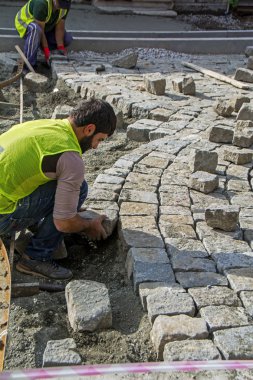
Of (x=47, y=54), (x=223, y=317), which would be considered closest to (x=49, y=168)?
(x=223, y=317)

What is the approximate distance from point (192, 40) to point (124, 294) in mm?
8290

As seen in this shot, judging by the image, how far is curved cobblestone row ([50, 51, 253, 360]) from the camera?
348cm

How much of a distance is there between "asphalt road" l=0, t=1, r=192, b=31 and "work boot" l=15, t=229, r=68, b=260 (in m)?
9.07

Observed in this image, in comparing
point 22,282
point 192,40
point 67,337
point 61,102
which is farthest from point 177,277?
point 192,40

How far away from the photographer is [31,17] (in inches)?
384

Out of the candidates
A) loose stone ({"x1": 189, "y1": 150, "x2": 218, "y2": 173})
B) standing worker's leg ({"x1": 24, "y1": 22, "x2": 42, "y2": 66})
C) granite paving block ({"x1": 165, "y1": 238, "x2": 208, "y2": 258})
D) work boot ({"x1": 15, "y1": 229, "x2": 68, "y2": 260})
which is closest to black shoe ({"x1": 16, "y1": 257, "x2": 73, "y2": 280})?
work boot ({"x1": 15, "y1": 229, "x2": 68, "y2": 260})

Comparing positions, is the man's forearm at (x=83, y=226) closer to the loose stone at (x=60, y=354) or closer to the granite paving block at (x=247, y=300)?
the loose stone at (x=60, y=354)

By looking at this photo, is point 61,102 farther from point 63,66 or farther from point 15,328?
point 15,328

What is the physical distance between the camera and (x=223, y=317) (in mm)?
3590

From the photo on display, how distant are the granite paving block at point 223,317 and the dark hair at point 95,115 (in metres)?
1.47

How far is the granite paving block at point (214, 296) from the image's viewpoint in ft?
12.3

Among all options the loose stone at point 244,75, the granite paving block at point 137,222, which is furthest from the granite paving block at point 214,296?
the loose stone at point 244,75

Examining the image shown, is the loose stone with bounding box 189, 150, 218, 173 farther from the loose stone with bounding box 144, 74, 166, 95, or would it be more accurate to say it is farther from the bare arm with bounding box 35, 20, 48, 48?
the bare arm with bounding box 35, 20, 48, 48

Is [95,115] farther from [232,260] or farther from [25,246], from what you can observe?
[232,260]
